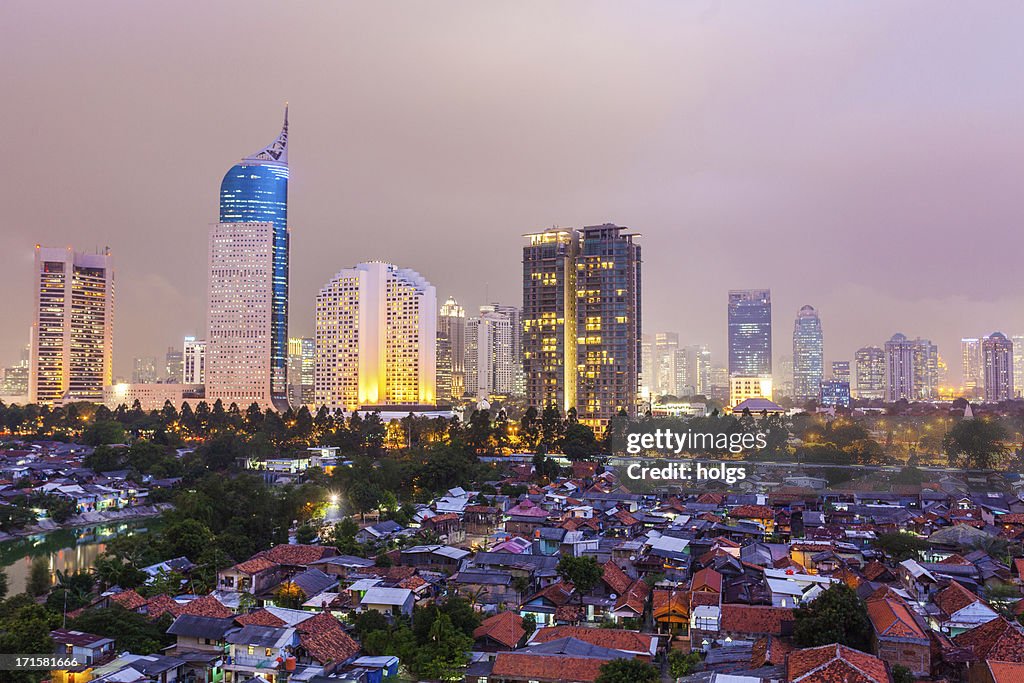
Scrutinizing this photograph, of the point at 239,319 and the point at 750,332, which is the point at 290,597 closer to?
the point at 239,319

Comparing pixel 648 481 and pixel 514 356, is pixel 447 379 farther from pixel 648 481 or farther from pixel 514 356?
pixel 648 481

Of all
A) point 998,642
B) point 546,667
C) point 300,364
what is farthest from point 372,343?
point 998,642

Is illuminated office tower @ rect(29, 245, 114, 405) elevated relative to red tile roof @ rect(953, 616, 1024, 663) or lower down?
elevated

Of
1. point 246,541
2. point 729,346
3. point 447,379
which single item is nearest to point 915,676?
point 246,541

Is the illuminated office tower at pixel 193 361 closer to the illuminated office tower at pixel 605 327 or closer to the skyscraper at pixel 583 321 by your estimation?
the skyscraper at pixel 583 321

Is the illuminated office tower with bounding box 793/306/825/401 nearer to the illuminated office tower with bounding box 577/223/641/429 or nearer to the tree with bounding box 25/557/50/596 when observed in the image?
the illuminated office tower with bounding box 577/223/641/429

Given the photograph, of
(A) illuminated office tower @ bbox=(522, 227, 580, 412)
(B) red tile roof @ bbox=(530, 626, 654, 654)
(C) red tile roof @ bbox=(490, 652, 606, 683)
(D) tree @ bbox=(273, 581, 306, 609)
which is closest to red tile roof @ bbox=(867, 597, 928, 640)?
(B) red tile roof @ bbox=(530, 626, 654, 654)
